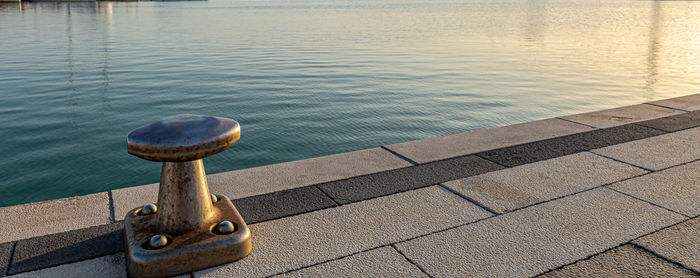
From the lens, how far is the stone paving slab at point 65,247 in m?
2.92

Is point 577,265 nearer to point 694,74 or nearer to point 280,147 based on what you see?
point 280,147

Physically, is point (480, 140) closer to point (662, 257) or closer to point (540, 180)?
point (540, 180)

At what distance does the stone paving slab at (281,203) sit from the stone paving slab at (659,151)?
2.75 meters

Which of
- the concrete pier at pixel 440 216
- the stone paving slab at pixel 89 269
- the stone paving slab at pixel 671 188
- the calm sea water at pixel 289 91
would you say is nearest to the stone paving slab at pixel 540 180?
the concrete pier at pixel 440 216

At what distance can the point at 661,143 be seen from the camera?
513cm

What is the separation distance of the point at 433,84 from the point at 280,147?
5846mm

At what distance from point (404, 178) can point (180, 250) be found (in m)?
1.98

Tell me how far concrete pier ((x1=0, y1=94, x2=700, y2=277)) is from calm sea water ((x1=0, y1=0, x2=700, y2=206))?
9.78 ft

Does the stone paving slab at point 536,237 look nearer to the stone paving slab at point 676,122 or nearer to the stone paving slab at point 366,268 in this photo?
the stone paving slab at point 366,268

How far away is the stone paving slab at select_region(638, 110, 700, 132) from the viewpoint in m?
5.76

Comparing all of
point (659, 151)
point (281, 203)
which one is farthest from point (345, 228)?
point (659, 151)

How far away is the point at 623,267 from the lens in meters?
2.82

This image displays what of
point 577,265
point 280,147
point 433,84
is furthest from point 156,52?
point 577,265

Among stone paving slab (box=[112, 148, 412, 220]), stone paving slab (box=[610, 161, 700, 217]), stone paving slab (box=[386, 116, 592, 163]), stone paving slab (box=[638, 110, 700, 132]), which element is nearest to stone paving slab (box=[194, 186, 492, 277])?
stone paving slab (box=[112, 148, 412, 220])
